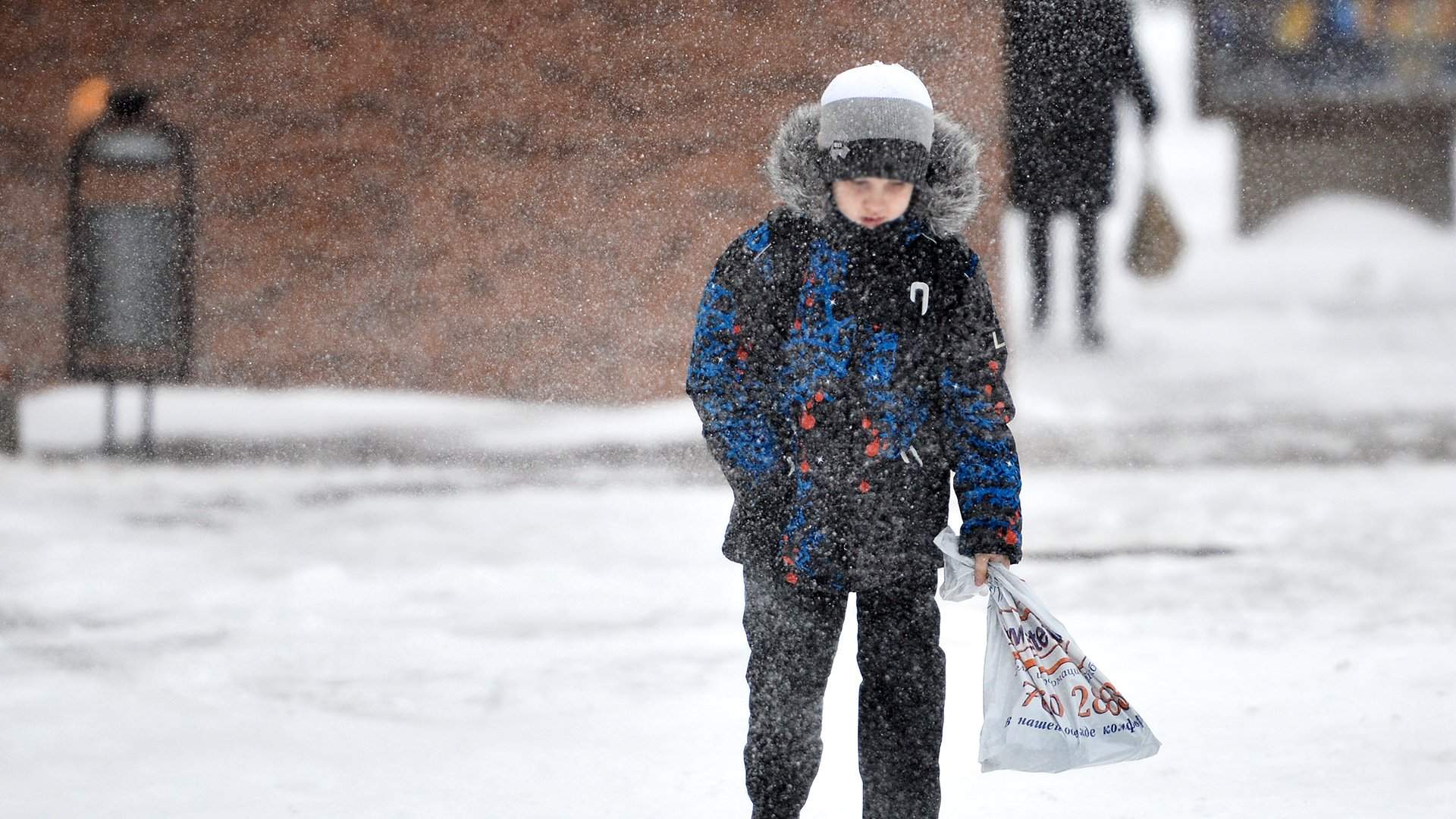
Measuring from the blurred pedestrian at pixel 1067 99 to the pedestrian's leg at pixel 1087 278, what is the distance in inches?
6.7

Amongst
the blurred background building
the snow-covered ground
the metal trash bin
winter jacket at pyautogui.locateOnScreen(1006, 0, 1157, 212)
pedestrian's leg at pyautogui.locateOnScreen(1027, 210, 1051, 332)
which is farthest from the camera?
the blurred background building

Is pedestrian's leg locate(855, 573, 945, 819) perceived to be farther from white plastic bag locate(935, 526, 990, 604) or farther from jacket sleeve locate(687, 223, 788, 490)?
jacket sleeve locate(687, 223, 788, 490)

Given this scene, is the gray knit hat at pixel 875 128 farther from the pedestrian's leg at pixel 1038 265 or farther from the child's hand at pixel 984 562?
the pedestrian's leg at pixel 1038 265

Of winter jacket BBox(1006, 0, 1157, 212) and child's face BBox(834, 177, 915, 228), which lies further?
winter jacket BBox(1006, 0, 1157, 212)

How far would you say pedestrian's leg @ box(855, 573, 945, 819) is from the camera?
2.29 metres

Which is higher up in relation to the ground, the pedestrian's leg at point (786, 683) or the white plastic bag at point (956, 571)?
the white plastic bag at point (956, 571)

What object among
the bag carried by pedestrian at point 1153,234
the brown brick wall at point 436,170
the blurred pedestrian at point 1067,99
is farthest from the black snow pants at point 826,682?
the bag carried by pedestrian at point 1153,234

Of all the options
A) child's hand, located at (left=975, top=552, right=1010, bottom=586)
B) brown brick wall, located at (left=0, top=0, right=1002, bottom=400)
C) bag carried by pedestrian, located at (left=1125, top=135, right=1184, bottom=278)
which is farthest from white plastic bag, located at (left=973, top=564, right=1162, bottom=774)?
bag carried by pedestrian, located at (left=1125, top=135, right=1184, bottom=278)

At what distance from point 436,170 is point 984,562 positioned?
7535 millimetres

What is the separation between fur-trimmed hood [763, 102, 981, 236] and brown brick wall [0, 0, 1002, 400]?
6.52 meters

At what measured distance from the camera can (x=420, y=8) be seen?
365 inches

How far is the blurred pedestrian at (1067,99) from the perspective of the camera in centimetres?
1003

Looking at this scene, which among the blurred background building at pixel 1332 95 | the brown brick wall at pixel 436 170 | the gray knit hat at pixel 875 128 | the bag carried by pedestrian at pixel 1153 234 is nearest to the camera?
the gray knit hat at pixel 875 128

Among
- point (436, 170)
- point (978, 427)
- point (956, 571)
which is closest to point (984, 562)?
point (956, 571)
